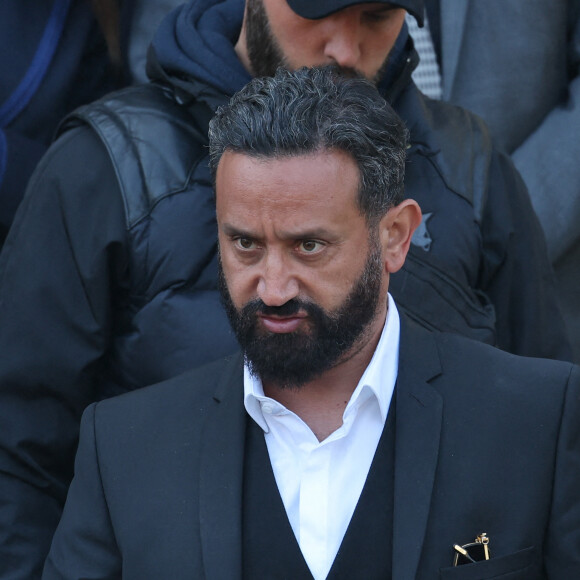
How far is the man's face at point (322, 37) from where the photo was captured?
278 cm

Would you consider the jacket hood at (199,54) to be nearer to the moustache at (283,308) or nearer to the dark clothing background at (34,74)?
the dark clothing background at (34,74)

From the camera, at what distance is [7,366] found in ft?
8.71

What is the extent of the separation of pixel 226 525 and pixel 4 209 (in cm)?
123

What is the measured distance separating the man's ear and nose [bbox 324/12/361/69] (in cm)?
52

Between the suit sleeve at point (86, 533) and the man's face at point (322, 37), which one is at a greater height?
the man's face at point (322, 37)

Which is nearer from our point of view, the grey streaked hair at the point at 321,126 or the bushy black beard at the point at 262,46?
the grey streaked hair at the point at 321,126

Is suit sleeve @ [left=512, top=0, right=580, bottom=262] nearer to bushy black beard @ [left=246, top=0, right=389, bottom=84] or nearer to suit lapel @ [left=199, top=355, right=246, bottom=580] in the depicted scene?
bushy black beard @ [left=246, top=0, right=389, bottom=84]

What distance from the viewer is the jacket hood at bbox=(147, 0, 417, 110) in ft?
9.15

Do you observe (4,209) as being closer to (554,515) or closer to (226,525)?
(226,525)

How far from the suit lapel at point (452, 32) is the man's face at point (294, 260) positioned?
1.41m

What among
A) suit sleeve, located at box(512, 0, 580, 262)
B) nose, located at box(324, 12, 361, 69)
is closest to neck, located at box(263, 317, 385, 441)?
nose, located at box(324, 12, 361, 69)

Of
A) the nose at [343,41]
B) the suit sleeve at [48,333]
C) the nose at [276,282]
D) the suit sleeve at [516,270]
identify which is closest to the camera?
the nose at [276,282]

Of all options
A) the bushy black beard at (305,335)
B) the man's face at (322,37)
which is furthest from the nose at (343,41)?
the bushy black beard at (305,335)

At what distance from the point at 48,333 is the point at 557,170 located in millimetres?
1589
